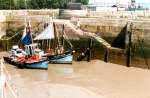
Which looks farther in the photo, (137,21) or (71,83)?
(137,21)

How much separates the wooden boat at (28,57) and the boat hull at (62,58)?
A: 2.78ft

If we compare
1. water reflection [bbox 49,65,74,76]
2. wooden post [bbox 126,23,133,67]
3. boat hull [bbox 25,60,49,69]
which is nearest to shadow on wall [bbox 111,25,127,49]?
wooden post [bbox 126,23,133,67]

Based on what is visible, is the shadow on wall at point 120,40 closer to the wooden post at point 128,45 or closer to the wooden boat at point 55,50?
the wooden post at point 128,45

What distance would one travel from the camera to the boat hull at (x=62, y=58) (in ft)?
106

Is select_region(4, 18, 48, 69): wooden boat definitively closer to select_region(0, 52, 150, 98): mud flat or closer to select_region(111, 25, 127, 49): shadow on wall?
select_region(0, 52, 150, 98): mud flat

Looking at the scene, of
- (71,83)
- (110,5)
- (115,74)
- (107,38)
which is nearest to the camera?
(71,83)

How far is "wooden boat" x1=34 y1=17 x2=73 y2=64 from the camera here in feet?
106

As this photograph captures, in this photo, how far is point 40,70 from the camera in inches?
1208

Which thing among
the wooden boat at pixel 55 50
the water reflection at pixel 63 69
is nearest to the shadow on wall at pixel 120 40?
the wooden boat at pixel 55 50

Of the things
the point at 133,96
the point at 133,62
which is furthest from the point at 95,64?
the point at 133,96

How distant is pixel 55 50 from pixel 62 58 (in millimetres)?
1498

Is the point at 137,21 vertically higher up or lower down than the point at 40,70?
higher up

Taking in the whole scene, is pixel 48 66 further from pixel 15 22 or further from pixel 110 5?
pixel 110 5

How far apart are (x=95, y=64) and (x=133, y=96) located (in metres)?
7.89
